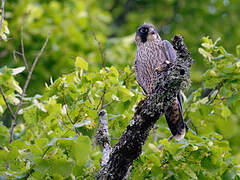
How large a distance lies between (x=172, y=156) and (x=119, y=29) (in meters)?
8.66

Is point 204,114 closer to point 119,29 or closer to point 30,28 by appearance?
point 30,28

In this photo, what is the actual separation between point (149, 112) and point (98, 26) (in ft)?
20.9

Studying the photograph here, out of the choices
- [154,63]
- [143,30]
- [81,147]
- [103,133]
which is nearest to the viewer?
[81,147]

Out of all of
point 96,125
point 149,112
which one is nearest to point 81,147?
point 149,112

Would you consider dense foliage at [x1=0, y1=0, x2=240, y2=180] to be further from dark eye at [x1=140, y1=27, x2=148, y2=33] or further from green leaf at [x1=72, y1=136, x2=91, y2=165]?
dark eye at [x1=140, y1=27, x2=148, y2=33]

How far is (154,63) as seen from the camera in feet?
14.4

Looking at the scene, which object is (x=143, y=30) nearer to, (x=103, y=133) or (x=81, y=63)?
(x=81, y=63)

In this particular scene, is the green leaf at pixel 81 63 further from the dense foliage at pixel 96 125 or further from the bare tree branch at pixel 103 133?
the bare tree branch at pixel 103 133

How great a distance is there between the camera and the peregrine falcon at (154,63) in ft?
13.4

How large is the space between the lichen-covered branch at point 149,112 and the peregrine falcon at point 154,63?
116 cm

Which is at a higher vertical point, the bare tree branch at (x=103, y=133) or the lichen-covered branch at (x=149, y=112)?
the lichen-covered branch at (x=149, y=112)

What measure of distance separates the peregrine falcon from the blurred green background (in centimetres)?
34

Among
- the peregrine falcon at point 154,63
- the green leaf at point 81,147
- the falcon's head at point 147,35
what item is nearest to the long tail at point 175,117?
the peregrine falcon at point 154,63

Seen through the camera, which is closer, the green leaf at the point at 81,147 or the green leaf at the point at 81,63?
the green leaf at the point at 81,147
